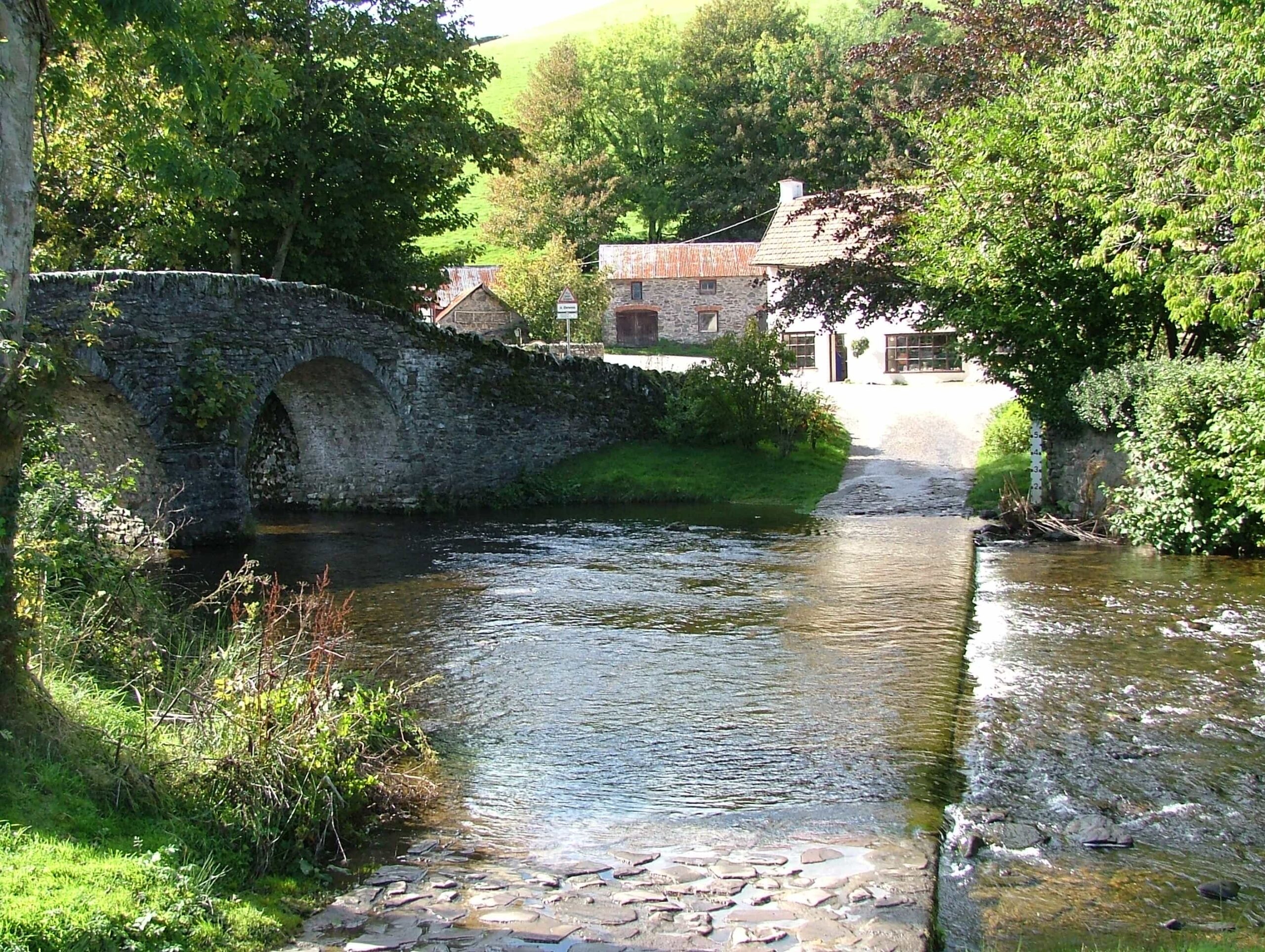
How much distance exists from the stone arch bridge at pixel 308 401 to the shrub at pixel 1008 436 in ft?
20.2

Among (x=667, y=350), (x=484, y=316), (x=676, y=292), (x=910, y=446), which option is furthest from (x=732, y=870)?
(x=676, y=292)

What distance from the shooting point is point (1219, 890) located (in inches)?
234

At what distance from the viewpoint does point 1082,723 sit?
849cm

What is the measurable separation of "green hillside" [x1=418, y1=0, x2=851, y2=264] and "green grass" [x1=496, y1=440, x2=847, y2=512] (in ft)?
164

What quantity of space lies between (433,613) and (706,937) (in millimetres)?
7507

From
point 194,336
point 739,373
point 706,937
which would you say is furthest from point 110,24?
point 739,373

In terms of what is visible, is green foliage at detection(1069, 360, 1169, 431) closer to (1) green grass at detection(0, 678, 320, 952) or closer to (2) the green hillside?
(1) green grass at detection(0, 678, 320, 952)

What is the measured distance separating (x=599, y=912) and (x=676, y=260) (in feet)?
152

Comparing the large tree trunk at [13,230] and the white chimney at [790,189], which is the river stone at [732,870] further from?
the white chimney at [790,189]

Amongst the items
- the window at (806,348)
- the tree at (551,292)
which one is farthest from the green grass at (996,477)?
the tree at (551,292)

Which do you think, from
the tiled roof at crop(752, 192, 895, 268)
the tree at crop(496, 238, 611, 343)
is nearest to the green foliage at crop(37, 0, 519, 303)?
the tiled roof at crop(752, 192, 895, 268)

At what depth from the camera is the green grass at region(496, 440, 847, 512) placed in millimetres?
21203

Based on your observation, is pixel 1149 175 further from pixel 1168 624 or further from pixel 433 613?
pixel 433 613

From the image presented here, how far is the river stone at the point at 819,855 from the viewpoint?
6324mm
